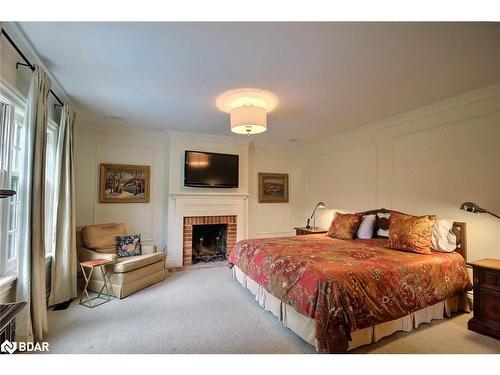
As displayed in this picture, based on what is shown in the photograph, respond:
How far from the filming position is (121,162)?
432 cm

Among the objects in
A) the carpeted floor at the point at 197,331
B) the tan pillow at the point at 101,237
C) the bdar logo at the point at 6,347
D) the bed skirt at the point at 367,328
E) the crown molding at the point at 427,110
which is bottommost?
the carpeted floor at the point at 197,331

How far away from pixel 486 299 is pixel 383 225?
5.00 ft

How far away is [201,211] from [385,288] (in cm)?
341

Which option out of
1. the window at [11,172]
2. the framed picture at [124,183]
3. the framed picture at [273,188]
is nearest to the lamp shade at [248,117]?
the window at [11,172]

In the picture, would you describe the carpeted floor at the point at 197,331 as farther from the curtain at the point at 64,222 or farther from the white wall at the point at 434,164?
the white wall at the point at 434,164

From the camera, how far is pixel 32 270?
6.61 feet

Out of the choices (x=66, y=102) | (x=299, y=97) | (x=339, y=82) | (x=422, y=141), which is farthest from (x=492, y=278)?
(x=66, y=102)

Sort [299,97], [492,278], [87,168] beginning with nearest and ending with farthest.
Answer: [492,278] → [299,97] → [87,168]

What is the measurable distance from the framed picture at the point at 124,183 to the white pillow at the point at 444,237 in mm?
4362

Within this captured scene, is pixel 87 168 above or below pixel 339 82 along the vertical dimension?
below

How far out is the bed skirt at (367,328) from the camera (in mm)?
2029

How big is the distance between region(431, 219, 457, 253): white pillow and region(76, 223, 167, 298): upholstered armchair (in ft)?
11.9

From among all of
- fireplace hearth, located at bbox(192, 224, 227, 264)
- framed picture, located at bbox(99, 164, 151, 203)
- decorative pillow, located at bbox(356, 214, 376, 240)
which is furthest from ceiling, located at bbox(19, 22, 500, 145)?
fireplace hearth, located at bbox(192, 224, 227, 264)

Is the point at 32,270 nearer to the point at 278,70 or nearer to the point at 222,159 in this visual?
the point at 278,70
